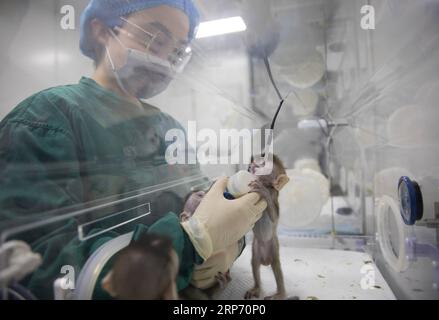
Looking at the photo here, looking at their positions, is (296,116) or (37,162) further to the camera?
(296,116)

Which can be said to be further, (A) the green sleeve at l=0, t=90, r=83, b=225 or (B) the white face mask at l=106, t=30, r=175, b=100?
(B) the white face mask at l=106, t=30, r=175, b=100

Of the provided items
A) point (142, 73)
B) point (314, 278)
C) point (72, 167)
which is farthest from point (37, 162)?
point (314, 278)

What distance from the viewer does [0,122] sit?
0.76 meters

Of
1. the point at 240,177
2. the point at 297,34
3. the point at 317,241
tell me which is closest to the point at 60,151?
the point at 240,177

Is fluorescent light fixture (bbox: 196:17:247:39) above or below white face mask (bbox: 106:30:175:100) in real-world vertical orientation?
above

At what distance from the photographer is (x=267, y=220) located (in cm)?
92

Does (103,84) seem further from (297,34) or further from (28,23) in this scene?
(297,34)

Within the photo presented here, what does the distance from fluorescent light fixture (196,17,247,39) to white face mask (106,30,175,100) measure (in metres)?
0.24

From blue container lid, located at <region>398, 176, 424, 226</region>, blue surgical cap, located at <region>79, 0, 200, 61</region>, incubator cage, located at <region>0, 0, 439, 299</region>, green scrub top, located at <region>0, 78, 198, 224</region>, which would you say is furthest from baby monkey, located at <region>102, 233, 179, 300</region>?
blue container lid, located at <region>398, 176, 424, 226</region>

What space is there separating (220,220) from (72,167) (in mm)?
479

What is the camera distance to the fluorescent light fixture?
3.36 feet

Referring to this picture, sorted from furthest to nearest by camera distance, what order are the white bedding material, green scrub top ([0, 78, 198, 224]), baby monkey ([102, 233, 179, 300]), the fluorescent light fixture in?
the fluorescent light fixture → the white bedding material → green scrub top ([0, 78, 198, 224]) → baby monkey ([102, 233, 179, 300])

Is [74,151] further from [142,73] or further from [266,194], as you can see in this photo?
[266,194]

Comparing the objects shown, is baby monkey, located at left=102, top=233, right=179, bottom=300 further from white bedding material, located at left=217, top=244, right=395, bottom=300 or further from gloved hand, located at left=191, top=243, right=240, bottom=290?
white bedding material, located at left=217, top=244, right=395, bottom=300
